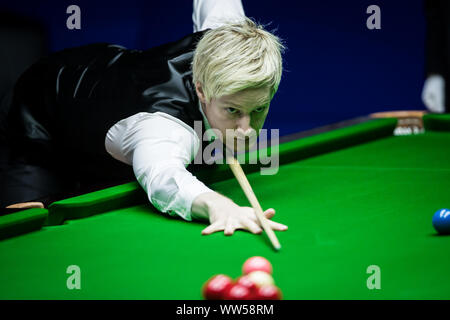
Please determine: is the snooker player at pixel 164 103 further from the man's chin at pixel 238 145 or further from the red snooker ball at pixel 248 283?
the red snooker ball at pixel 248 283

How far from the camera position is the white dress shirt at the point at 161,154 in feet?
7.48

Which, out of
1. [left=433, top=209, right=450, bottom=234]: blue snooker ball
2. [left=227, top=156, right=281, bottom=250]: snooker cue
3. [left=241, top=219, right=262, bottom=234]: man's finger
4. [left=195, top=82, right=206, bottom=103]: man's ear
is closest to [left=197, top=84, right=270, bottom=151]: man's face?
[left=195, top=82, right=206, bottom=103]: man's ear

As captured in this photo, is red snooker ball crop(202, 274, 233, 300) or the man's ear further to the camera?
the man's ear

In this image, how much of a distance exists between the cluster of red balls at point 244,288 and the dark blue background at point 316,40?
15.4 ft

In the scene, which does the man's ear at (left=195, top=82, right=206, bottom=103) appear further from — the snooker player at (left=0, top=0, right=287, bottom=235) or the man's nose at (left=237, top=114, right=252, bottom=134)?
the man's nose at (left=237, top=114, right=252, bottom=134)

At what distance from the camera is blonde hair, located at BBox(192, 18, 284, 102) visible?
7.64 ft

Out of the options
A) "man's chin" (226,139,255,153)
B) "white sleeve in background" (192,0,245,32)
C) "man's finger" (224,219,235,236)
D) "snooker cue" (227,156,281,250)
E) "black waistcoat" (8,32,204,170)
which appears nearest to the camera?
"snooker cue" (227,156,281,250)

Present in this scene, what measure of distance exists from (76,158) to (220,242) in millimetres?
1520

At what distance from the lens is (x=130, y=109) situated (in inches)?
111

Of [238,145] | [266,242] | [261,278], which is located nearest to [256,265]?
[261,278]

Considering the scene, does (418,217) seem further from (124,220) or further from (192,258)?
(124,220)

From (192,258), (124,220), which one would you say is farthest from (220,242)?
(124,220)

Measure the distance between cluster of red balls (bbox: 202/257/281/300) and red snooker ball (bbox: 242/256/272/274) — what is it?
47 millimetres

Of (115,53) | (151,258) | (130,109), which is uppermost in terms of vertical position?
(115,53)
